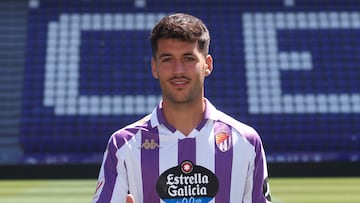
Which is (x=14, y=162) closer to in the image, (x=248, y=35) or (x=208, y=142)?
(x=248, y=35)

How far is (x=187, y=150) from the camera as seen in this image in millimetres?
1241

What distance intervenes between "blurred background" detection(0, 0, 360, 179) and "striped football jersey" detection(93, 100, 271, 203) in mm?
5292

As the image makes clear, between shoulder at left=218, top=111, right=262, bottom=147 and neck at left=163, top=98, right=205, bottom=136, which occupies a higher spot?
neck at left=163, top=98, right=205, bottom=136

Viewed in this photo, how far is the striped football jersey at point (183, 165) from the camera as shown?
47.9 inches

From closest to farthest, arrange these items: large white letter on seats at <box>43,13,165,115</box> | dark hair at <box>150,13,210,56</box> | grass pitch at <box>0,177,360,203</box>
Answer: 1. dark hair at <box>150,13,210,56</box>
2. grass pitch at <box>0,177,360,203</box>
3. large white letter on seats at <box>43,13,165,115</box>

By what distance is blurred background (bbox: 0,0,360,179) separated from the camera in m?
7.07

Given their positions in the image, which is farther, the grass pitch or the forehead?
the grass pitch

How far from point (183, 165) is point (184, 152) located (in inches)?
1.3

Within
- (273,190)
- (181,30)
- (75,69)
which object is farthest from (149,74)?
(181,30)

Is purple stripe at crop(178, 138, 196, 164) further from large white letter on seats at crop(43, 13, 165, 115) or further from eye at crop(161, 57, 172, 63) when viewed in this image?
large white letter on seats at crop(43, 13, 165, 115)

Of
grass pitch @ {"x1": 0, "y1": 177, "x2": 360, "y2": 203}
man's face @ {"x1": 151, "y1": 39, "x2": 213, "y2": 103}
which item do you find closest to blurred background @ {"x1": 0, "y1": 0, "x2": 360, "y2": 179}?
grass pitch @ {"x1": 0, "y1": 177, "x2": 360, "y2": 203}

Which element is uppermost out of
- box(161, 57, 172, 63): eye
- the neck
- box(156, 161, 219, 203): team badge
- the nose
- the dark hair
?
the dark hair

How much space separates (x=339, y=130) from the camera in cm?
725

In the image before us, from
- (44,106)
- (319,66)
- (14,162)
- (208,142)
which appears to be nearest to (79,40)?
(44,106)
